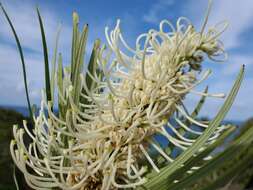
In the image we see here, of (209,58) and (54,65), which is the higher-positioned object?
(54,65)

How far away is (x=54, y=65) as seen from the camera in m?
1.00

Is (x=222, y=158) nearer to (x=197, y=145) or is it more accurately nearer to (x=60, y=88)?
(x=197, y=145)

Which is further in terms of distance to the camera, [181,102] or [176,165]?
[181,102]

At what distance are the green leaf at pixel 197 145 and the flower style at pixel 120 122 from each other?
4 cm

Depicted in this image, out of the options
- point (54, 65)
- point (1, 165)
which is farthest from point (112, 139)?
point (1, 165)

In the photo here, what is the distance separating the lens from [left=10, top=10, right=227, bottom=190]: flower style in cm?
82

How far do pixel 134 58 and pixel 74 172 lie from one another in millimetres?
304

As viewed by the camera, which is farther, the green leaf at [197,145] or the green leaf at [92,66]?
the green leaf at [92,66]

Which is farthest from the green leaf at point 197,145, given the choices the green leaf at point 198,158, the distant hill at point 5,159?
the distant hill at point 5,159

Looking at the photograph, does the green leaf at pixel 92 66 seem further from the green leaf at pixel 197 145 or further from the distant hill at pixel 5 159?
the distant hill at pixel 5 159

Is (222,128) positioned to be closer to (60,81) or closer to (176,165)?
(176,165)

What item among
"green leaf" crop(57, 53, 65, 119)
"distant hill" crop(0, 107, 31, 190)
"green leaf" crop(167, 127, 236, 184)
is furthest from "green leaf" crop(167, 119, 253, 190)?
"distant hill" crop(0, 107, 31, 190)

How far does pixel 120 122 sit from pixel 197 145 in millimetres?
174

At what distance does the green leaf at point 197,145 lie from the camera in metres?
0.72
